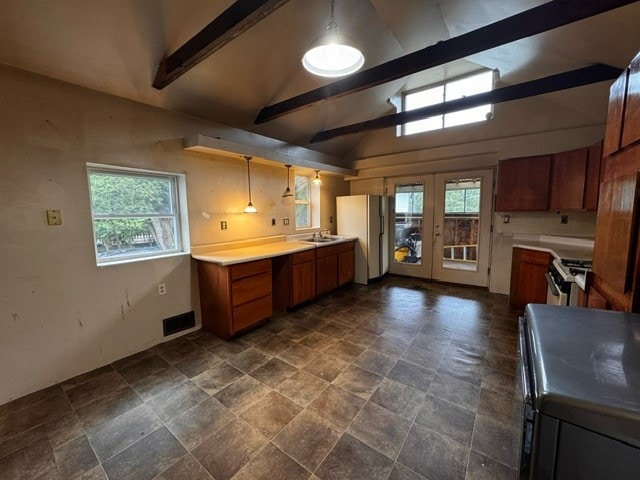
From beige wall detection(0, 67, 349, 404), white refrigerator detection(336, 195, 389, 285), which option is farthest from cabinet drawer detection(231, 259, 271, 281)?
white refrigerator detection(336, 195, 389, 285)

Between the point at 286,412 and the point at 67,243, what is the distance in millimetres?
2231

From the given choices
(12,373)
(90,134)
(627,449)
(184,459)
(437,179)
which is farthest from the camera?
(437,179)

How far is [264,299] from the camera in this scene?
3160mm

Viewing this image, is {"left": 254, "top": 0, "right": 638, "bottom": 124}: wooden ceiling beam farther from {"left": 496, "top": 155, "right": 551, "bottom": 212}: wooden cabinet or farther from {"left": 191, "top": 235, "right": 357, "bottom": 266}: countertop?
{"left": 496, "top": 155, "right": 551, "bottom": 212}: wooden cabinet

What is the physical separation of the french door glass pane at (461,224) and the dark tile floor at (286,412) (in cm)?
187

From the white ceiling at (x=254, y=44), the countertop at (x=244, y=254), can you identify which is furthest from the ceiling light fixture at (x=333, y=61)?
the countertop at (x=244, y=254)

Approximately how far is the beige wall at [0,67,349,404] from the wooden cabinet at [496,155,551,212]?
4.12m

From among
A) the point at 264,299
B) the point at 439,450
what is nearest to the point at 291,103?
the point at 264,299

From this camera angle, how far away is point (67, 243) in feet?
7.23

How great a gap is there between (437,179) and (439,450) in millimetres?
4167

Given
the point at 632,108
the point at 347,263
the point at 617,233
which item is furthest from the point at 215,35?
the point at 347,263

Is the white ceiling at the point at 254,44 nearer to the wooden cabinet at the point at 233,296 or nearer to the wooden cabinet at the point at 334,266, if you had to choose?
the wooden cabinet at the point at 233,296

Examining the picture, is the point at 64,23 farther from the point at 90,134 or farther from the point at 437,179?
the point at 437,179

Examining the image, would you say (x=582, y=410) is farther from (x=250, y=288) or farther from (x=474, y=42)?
(x=250, y=288)
